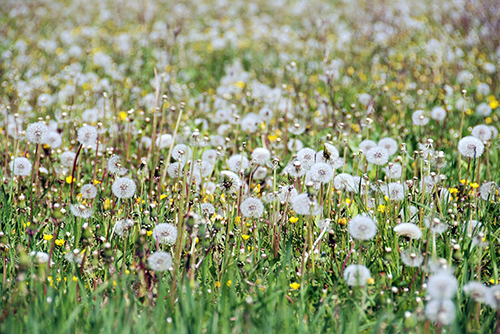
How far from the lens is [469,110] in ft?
14.1

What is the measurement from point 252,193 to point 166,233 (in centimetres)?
74

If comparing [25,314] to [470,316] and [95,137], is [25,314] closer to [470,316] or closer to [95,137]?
[95,137]

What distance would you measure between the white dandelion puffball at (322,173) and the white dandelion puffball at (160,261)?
2.34ft

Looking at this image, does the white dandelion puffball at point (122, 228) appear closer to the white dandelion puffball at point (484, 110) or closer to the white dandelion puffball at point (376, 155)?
the white dandelion puffball at point (376, 155)

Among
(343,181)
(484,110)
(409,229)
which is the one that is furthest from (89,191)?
(484,110)

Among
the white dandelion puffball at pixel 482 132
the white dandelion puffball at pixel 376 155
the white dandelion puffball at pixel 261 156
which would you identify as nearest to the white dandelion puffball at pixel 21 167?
the white dandelion puffball at pixel 261 156

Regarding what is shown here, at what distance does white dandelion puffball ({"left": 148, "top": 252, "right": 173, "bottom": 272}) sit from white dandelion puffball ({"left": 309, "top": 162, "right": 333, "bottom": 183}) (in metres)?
0.71

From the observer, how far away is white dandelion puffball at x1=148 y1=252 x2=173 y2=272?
6.03 ft

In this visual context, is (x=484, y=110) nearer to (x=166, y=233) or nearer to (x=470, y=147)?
(x=470, y=147)

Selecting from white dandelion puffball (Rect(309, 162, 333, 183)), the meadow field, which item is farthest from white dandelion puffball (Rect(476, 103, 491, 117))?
white dandelion puffball (Rect(309, 162, 333, 183))

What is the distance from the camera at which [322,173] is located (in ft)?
7.27

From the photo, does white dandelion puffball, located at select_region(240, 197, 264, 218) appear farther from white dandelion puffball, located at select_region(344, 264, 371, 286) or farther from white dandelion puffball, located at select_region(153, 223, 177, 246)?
white dandelion puffball, located at select_region(344, 264, 371, 286)

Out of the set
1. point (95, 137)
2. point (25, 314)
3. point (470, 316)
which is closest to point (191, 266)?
point (25, 314)

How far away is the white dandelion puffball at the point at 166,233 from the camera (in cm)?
209
